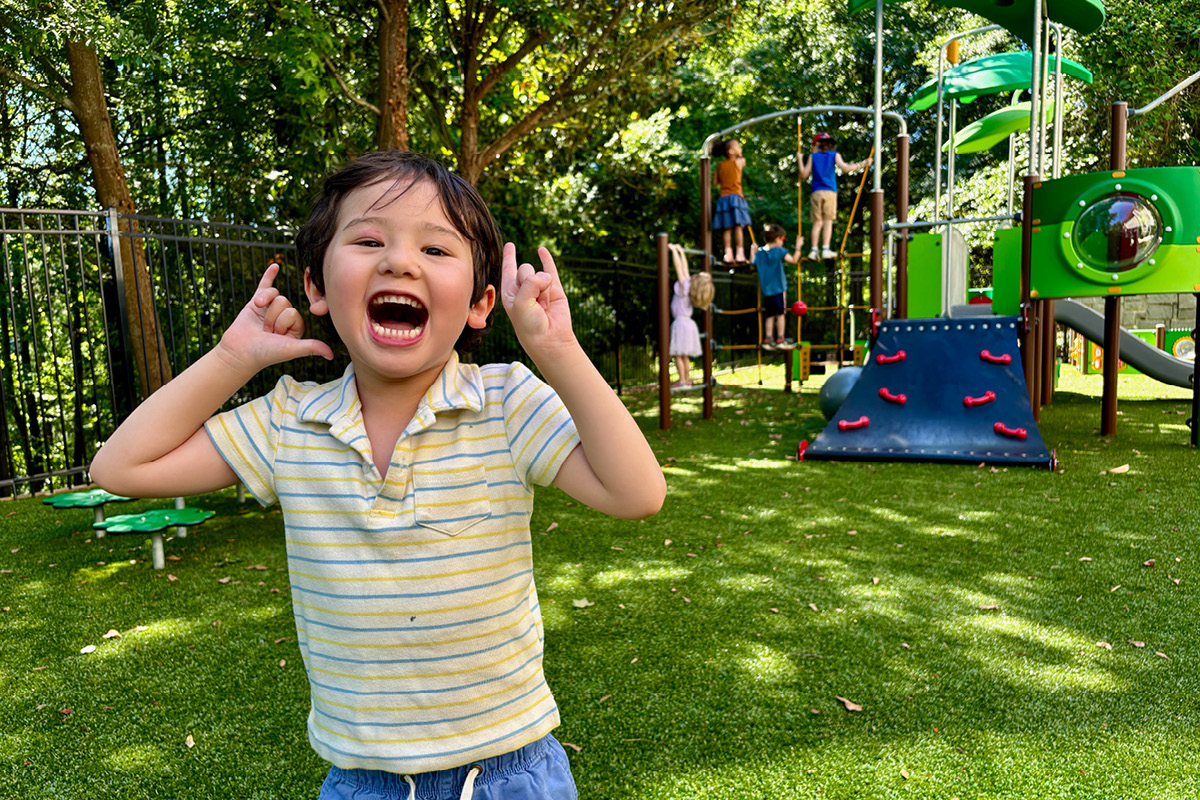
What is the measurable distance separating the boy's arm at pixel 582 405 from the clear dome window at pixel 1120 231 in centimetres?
810

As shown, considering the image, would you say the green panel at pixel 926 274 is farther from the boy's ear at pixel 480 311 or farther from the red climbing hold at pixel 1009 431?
the boy's ear at pixel 480 311

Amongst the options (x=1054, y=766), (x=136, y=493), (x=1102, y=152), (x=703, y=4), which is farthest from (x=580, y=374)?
(x=1102, y=152)

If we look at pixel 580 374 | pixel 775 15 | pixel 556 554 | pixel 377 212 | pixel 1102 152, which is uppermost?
pixel 775 15

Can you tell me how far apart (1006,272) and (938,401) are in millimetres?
2941

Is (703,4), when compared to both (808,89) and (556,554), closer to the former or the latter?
(556,554)

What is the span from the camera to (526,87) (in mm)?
12156

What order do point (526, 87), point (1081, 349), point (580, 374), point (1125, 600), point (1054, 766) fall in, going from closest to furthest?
point (580, 374)
point (1054, 766)
point (1125, 600)
point (526, 87)
point (1081, 349)

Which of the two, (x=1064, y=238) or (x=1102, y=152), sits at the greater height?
(x=1102, y=152)

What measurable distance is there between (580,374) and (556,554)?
3980mm

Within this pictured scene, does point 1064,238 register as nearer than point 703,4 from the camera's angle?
Yes

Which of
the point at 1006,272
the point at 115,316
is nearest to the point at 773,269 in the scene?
the point at 1006,272

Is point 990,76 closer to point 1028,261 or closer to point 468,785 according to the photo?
point 1028,261

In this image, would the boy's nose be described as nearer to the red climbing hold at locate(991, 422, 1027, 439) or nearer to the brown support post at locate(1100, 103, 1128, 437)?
the red climbing hold at locate(991, 422, 1027, 439)

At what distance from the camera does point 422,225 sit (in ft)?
4.17
